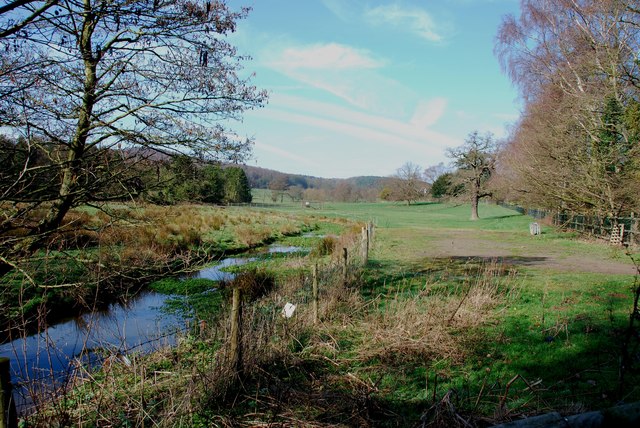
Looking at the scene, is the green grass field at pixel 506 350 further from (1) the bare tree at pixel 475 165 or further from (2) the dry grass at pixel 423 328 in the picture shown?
(1) the bare tree at pixel 475 165

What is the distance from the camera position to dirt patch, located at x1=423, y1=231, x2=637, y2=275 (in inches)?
616

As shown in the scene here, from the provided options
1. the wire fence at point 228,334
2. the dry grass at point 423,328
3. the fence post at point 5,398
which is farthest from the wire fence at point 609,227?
the fence post at point 5,398

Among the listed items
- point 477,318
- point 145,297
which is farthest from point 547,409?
point 145,297

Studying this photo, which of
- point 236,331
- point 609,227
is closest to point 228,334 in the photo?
point 236,331

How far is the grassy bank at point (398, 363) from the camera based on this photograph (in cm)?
473

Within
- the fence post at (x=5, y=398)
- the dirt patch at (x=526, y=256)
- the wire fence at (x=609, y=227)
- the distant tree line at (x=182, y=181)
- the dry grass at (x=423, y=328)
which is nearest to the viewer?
the fence post at (x=5, y=398)

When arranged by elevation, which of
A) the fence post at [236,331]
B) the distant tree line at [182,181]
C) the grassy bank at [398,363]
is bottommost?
the grassy bank at [398,363]

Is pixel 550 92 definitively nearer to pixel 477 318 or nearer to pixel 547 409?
pixel 477 318

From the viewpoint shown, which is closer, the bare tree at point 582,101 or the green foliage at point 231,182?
the green foliage at point 231,182

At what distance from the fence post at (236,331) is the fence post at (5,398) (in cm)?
293

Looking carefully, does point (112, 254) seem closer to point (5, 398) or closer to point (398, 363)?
point (398, 363)

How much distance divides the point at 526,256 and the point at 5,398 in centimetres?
1993

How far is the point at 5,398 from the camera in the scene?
7.72 ft

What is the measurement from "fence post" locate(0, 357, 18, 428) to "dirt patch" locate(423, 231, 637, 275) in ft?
52.4
